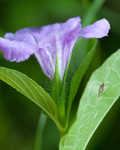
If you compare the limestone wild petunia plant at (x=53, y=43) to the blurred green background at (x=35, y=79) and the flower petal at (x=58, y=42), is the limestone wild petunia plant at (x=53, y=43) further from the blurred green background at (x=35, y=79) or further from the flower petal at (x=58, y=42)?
the blurred green background at (x=35, y=79)

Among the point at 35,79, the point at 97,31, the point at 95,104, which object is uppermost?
the point at 97,31

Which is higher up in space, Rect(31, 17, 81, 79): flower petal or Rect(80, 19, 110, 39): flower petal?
Rect(80, 19, 110, 39): flower petal

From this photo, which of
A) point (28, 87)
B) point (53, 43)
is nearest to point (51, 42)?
point (53, 43)

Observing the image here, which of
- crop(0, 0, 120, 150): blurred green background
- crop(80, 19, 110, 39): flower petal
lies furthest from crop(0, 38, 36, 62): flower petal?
crop(0, 0, 120, 150): blurred green background

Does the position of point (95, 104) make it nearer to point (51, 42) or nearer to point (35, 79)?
point (51, 42)

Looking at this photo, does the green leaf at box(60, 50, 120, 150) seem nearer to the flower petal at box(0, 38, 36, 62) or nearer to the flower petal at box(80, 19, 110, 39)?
the flower petal at box(80, 19, 110, 39)

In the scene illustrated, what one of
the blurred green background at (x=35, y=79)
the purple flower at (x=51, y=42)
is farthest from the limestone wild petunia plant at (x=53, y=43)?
the blurred green background at (x=35, y=79)

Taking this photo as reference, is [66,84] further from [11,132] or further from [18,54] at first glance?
[11,132]

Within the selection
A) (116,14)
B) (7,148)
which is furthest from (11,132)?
(116,14)
